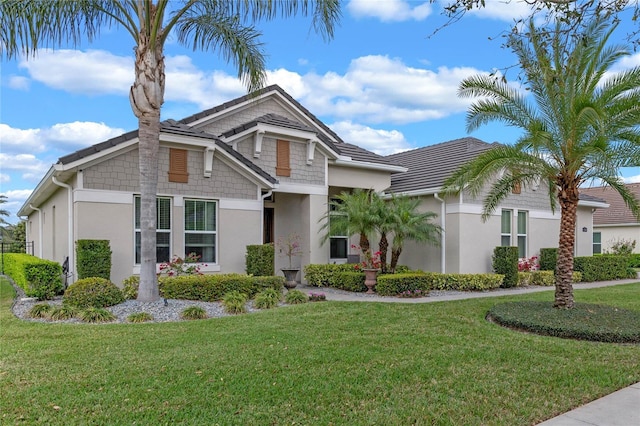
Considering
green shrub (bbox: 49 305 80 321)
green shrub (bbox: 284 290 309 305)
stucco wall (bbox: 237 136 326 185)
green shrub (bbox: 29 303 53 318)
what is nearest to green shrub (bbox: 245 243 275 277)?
green shrub (bbox: 284 290 309 305)

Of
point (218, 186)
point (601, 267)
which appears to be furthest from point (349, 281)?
point (601, 267)

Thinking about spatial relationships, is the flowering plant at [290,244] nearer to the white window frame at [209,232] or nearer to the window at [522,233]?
the white window frame at [209,232]

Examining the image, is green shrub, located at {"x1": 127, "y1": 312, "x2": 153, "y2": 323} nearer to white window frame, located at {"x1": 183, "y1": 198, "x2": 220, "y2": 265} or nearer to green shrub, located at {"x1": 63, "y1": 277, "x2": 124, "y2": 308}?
green shrub, located at {"x1": 63, "y1": 277, "x2": 124, "y2": 308}

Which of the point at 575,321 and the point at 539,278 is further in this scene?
the point at 539,278

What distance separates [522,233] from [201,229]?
1288 cm

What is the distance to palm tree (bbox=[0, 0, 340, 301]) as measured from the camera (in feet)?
34.8

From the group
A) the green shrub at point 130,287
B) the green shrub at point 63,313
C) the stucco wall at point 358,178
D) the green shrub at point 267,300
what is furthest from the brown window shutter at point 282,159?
the green shrub at point 63,313

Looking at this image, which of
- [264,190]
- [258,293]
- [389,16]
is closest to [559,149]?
[389,16]

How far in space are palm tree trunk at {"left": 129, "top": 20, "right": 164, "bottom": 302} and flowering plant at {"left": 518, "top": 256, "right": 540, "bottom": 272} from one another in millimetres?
13557

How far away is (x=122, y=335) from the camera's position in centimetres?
796

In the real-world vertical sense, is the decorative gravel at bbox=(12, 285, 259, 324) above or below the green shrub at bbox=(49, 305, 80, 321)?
below

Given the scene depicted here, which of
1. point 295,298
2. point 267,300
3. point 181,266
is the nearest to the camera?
point 267,300

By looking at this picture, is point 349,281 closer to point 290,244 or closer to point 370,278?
point 370,278

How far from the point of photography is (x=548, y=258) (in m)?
19.1
